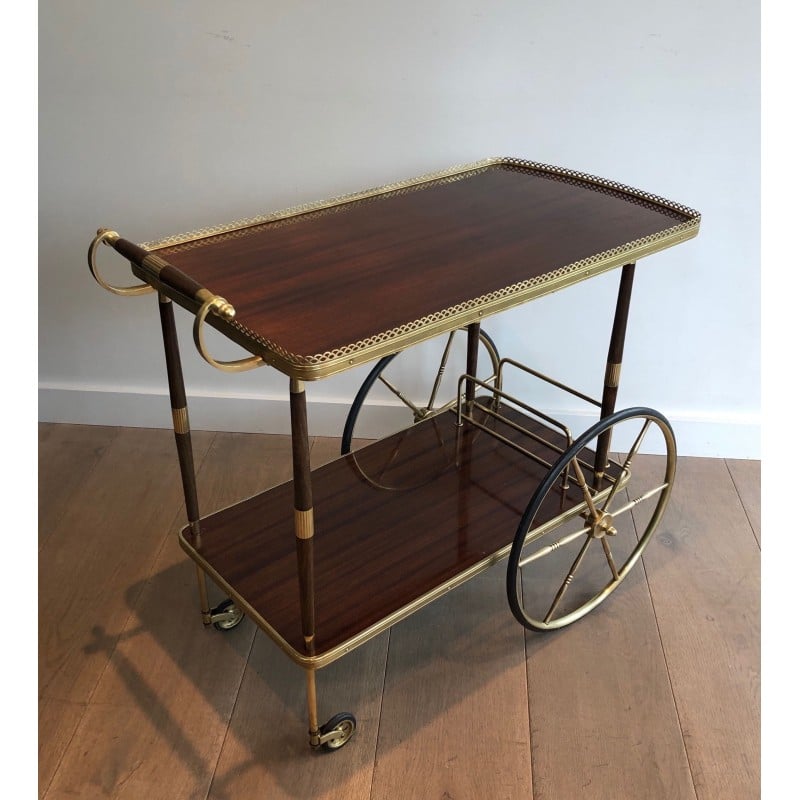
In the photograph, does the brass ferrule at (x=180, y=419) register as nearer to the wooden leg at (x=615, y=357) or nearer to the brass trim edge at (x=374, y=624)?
the brass trim edge at (x=374, y=624)

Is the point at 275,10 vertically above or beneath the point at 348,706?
above

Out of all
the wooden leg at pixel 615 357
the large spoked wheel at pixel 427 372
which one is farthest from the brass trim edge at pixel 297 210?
the large spoked wheel at pixel 427 372

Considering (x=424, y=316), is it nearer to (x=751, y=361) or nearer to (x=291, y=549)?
(x=291, y=549)

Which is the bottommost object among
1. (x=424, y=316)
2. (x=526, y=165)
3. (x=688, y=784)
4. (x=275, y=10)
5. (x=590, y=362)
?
(x=688, y=784)

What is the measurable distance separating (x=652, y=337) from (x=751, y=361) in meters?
0.25

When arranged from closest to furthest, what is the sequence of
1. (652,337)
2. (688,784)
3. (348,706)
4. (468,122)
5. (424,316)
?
1. (424,316)
2. (688,784)
3. (348,706)
4. (468,122)
5. (652,337)

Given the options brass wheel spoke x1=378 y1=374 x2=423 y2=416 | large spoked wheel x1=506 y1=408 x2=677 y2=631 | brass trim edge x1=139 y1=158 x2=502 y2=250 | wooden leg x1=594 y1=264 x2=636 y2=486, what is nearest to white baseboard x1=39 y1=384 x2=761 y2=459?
large spoked wheel x1=506 y1=408 x2=677 y2=631

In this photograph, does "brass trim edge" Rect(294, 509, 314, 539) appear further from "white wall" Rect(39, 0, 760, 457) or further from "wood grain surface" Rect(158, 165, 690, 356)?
"white wall" Rect(39, 0, 760, 457)

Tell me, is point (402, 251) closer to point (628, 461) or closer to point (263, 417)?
point (628, 461)

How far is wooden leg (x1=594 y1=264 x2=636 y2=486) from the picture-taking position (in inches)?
64.4

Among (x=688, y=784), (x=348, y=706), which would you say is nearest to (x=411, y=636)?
(x=348, y=706)

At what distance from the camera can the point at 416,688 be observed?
1648 millimetres

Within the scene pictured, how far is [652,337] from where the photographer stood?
2166 mm

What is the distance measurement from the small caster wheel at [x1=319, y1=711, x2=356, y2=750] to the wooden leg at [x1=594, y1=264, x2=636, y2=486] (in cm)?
65
